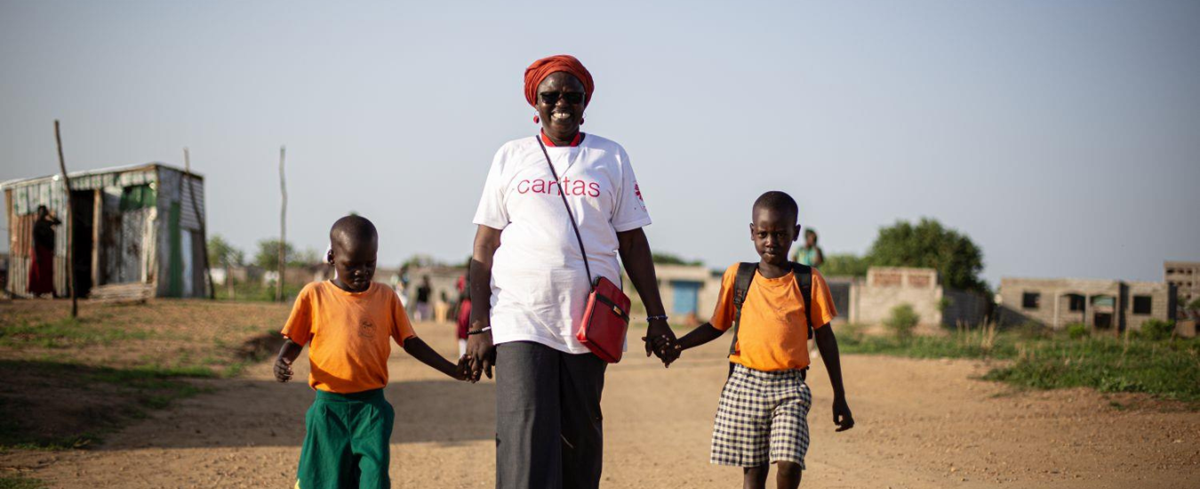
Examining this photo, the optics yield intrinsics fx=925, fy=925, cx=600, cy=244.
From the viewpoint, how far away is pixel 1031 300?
3847cm

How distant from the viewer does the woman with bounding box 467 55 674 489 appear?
3555 mm

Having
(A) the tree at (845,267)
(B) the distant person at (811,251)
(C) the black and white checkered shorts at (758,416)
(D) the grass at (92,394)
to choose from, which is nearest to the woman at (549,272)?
(C) the black and white checkered shorts at (758,416)

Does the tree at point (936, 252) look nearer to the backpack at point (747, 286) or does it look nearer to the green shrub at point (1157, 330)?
the green shrub at point (1157, 330)

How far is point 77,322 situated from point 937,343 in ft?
46.7

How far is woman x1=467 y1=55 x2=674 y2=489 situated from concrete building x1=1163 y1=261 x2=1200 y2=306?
1271 centimetres

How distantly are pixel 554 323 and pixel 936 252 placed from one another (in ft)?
169

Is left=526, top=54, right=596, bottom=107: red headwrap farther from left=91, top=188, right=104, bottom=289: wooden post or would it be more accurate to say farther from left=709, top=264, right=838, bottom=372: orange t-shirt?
left=91, top=188, right=104, bottom=289: wooden post

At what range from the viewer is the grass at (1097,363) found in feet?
30.0

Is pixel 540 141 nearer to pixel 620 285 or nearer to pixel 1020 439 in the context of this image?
pixel 620 285

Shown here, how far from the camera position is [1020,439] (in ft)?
24.3

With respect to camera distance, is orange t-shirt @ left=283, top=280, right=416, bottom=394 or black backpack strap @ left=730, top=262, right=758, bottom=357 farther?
black backpack strap @ left=730, top=262, right=758, bottom=357

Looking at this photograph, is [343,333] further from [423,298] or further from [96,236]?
[423,298]

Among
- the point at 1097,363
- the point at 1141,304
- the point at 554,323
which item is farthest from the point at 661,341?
the point at 1141,304

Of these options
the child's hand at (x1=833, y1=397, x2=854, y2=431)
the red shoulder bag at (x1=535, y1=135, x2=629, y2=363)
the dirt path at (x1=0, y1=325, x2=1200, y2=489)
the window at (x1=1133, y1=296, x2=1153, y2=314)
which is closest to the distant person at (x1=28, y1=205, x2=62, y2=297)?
the dirt path at (x1=0, y1=325, x2=1200, y2=489)
